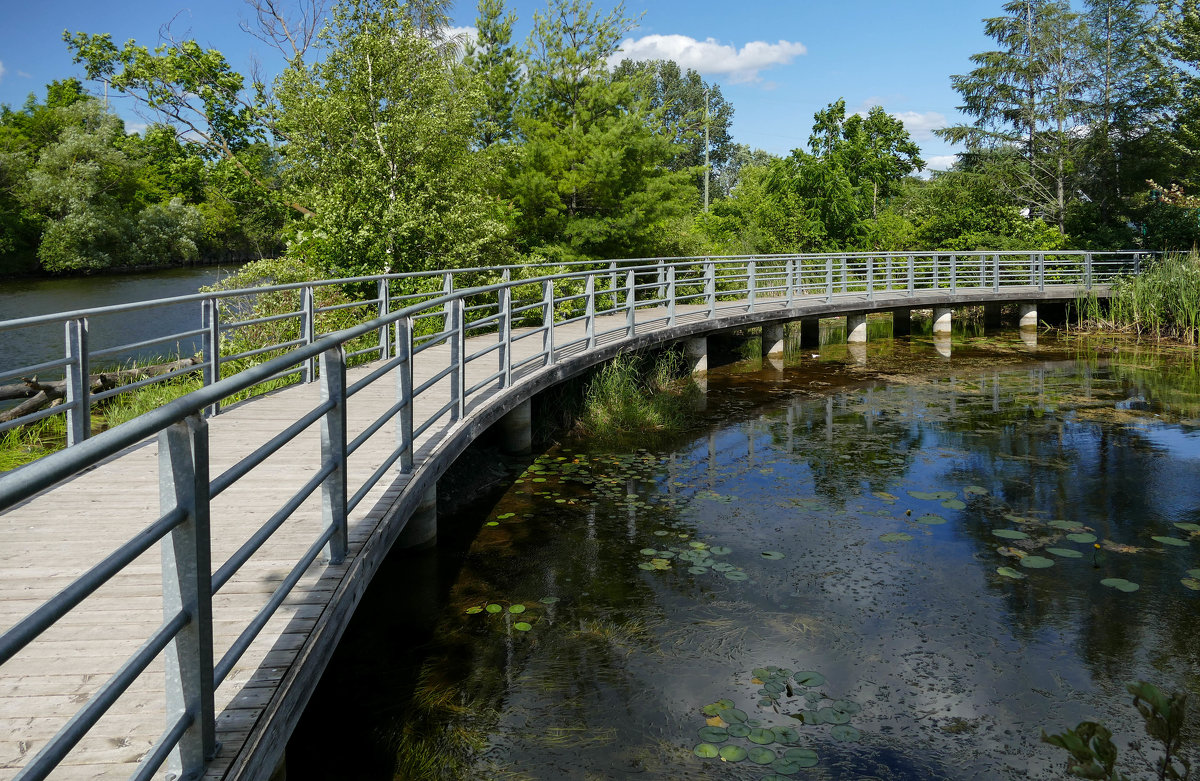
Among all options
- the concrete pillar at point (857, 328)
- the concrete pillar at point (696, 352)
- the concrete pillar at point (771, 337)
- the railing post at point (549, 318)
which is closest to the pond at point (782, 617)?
the railing post at point (549, 318)

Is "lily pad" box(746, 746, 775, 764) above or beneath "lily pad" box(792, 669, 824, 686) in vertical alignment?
beneath

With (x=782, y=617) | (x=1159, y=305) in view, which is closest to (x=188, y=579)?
(x=782, y=617)

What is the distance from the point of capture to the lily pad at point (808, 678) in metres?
4.89

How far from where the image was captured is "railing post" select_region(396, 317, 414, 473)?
565 cm

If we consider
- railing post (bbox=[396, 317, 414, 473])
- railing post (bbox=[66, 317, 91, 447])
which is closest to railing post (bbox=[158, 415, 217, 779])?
railing post (bbox=[396, 317, 414, 473])

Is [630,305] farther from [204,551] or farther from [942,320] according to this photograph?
[942,320]

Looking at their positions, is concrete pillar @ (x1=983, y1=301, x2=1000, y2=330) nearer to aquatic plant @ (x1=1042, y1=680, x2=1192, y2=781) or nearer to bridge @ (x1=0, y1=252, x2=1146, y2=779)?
bridge @ (x1=0, y1=252, x2=1146, y2=779)

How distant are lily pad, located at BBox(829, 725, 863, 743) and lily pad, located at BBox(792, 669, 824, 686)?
44cm

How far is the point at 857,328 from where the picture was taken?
21.3 metres

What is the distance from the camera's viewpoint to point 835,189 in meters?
34.8

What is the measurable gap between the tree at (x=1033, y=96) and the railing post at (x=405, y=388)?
3578 centimetres

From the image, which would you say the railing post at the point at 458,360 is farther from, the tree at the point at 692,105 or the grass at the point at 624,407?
the tree at the point at 692,105

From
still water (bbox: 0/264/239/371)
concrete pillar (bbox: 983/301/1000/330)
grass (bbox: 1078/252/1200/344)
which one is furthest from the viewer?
concrete pillar (bbox: 983/301/1000/330)

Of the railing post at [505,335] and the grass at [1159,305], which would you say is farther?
the grass at [1159,305]
